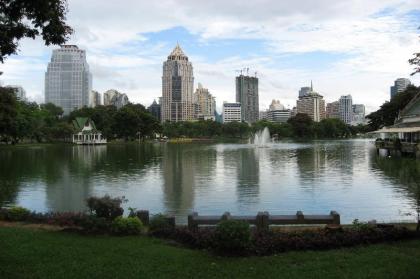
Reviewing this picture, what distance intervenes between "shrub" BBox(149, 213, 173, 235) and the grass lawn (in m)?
0.55

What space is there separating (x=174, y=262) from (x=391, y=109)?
78.2 m

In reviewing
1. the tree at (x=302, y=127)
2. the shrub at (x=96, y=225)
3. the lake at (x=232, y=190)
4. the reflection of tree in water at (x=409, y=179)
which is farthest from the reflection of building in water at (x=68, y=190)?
the tree at (x=302, y=127)

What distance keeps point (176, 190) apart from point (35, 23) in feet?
47.9

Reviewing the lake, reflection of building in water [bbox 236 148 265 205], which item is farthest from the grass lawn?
reflection of building in water [bbox 236 148 265 205]

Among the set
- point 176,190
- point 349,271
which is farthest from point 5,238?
point 176,190

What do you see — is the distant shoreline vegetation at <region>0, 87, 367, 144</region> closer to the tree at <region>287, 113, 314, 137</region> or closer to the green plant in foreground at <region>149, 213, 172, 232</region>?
the tree at <region>287, 113, 314, 137</region>

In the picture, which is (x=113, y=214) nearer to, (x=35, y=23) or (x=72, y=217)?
(x=72, y=217)

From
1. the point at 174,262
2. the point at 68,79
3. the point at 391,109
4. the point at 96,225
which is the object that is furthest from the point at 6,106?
the point at 68,79

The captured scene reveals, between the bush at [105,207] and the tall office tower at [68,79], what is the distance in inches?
6581

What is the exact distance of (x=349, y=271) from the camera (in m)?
7.57

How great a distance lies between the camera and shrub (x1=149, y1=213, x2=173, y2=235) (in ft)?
33.2

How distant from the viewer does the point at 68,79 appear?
179500 mm

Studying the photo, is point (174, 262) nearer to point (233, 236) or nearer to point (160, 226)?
point (233, 236)

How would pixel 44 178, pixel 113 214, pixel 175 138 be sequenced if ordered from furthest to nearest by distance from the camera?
pixel 175 138, pixel 44 178, pixel 113 214
